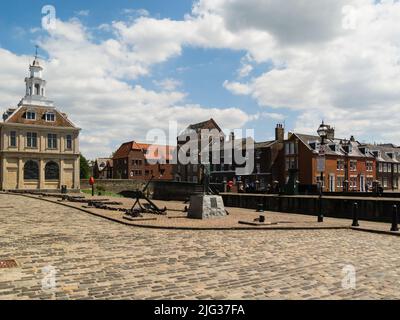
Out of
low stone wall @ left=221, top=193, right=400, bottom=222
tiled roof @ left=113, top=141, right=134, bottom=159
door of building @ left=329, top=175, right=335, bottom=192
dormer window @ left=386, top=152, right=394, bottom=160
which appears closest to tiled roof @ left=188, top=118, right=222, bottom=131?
tiled roof @ left=113, top=141, right=134, bottom=159

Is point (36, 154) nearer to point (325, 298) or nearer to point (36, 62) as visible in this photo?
point (36, 62)

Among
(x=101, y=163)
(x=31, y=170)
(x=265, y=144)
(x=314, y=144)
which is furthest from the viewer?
(x=101, y=163)

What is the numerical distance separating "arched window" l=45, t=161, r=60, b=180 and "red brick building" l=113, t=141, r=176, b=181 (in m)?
29.4

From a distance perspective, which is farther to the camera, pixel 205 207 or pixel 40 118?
pixel 40 118

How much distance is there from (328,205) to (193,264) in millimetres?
14785

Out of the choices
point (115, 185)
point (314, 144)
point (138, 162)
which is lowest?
point (115, 185)

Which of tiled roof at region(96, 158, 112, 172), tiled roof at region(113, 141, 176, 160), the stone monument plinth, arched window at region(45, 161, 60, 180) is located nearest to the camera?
the stone monument plinth

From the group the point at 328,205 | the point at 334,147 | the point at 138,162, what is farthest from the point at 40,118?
the point at 328,205

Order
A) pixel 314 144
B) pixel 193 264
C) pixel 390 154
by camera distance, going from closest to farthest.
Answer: pixel 193 264 → pixel 314 144 → pixel 390 154

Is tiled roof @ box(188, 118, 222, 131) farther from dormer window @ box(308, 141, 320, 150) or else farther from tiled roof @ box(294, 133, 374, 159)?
dormer window @ box(308, 141, 320, 150)

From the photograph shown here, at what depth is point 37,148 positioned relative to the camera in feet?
178

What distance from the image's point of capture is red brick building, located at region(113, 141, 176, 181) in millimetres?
86000

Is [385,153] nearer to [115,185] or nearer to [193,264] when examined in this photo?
[115,185]

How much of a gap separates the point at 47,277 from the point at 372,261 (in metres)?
6.86
